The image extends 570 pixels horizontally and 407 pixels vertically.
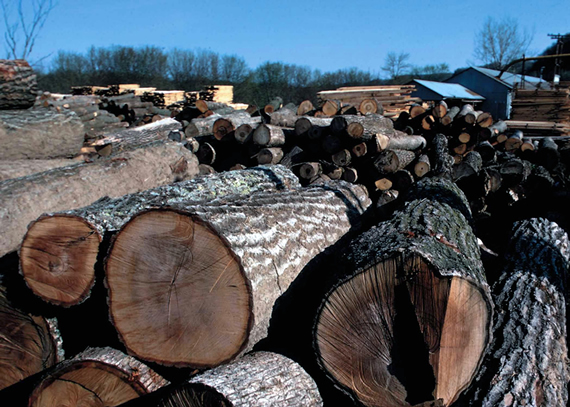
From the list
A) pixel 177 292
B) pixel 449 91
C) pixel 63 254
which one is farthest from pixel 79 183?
pixel 449 91

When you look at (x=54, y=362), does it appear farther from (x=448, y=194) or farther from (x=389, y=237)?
(x=448, y=194)

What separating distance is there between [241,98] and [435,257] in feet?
76.5

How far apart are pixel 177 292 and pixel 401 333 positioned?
1.08 m

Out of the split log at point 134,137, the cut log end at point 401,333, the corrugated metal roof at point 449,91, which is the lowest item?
the cut log end at point 401,333

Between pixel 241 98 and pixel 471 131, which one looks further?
pixel 241 98

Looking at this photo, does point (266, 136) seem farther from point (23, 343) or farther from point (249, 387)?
point (249, 387)

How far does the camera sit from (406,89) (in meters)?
10.5

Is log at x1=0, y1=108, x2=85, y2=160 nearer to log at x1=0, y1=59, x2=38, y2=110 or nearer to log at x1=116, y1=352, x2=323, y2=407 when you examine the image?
log at x1=0, y1=59, x2=38, y2=110

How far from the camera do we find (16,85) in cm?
532

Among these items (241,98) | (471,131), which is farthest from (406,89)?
(241,98)

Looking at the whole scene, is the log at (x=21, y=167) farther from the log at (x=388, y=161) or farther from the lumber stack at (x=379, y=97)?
the lumber stack at (x=379, y=97)

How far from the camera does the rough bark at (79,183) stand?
3.33 metres

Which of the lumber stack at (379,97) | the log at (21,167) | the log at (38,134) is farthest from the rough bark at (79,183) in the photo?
the lumber stack at (379,97)

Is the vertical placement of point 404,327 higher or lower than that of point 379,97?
lower
